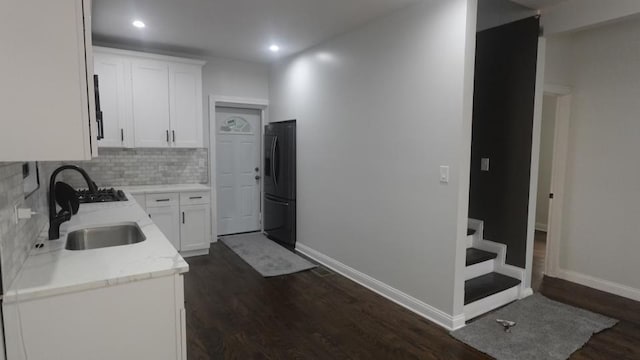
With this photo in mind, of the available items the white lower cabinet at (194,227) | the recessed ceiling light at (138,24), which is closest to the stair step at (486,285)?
the white lower cabinet at (194,227)

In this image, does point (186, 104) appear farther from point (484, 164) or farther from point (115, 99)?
point (484, 164)

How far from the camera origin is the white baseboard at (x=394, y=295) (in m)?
2.89

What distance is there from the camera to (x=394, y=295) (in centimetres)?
339

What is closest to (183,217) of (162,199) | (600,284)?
(162,199)

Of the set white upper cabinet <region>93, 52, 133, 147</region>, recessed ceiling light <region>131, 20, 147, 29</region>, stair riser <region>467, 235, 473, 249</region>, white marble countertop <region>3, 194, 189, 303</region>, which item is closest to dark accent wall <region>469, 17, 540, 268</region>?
stair riser <region>467, 235, 473, 249</region>

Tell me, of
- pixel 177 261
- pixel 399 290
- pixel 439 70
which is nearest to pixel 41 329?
pixel 177 261

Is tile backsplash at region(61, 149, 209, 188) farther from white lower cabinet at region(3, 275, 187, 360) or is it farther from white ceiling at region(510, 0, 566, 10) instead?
white ceiling at region(510, 0, 566, 10)

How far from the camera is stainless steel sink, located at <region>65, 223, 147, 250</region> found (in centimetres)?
231

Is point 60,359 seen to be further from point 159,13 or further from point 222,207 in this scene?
point 222,207

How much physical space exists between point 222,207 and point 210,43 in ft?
7.90

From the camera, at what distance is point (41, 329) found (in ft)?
4.52

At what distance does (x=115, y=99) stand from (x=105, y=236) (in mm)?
A: 2453

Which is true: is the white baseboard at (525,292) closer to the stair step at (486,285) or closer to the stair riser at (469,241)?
the stair step at (486,285)

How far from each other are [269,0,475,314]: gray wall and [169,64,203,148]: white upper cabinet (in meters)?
1.38
